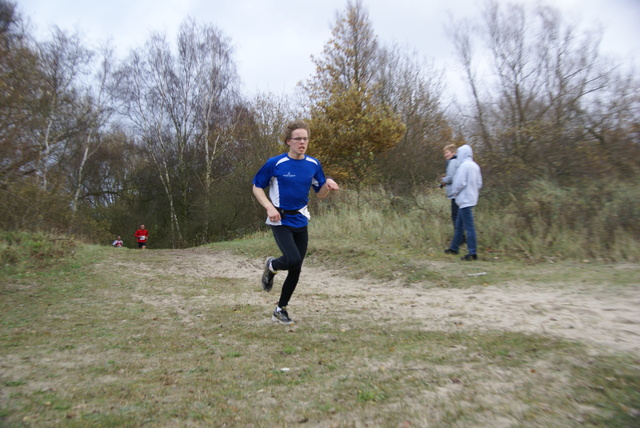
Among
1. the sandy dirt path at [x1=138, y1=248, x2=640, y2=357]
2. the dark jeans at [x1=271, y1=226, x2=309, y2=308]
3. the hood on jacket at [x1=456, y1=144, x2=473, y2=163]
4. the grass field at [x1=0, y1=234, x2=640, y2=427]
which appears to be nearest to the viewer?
the grass field at [x1=0, y1=234, x2=640, y2=427]

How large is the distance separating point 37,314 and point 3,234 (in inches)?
221

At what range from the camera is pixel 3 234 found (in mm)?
10008

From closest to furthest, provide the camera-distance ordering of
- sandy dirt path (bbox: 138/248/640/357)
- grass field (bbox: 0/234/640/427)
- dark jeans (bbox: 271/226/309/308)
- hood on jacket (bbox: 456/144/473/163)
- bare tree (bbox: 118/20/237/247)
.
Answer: grass field (bbox: 0/234/640/427) → sandy dirt path (bbox: 138/248/640/357) → dark jeans (bbox: 271/226/309/308) → hood on jacket (bbox: 456/144/473/163) → bare tree (bbox: 118/20/237/247)

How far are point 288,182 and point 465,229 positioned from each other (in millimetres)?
5134

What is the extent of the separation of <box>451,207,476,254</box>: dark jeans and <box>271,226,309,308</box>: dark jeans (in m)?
4.68

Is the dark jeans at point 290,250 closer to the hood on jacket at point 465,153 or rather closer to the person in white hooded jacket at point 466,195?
the person in white hooded jacket at point 466,195

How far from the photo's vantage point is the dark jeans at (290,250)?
480cm

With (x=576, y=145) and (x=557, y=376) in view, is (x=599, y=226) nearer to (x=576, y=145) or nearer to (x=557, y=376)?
(x=576, y=145)

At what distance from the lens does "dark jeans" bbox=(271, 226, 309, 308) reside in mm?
4805

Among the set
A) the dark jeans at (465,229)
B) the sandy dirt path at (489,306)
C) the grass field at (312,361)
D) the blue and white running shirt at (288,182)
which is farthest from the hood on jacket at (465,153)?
the blue and white running shirt at (288,182)

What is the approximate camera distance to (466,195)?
8.80 meters

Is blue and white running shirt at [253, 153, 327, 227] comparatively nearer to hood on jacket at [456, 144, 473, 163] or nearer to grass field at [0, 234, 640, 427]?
grass field at [0, 234, 640, 427]

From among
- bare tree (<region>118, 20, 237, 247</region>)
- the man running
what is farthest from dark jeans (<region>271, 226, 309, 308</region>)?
bare tree (<region>118, 20, 237, 247</region>)

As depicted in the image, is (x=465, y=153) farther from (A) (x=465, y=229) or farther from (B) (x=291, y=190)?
(B) (x=291, y=190)
